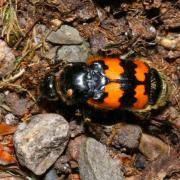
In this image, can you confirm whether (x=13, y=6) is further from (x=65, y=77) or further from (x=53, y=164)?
(x=53, y=164)

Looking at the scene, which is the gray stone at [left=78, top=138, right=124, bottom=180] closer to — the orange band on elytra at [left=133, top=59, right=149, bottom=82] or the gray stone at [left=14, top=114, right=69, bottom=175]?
the gray stone at [left=14, top=114, right=69, bottom=175]

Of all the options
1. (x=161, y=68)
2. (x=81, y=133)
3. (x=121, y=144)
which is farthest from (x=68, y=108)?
(x=161, y=68)

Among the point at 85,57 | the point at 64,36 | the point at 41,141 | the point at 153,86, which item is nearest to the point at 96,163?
the point at 41,141

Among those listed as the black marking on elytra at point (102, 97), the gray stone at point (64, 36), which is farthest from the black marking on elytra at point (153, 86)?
the gray stone at point (64, 36)

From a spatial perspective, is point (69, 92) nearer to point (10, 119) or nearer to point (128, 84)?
point (128, 84)

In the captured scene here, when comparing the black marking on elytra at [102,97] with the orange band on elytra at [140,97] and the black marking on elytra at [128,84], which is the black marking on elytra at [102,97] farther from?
the orange band on elytra at [140,97]

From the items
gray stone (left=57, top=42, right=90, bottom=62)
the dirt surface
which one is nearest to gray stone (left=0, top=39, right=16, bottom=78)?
the dirt surface
